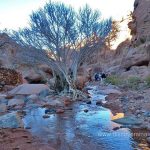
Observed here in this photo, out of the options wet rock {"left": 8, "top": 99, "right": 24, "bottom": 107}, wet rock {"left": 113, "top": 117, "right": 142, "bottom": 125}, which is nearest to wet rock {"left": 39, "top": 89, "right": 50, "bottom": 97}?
wet rock {"left": 8, "top": 99, "right": 24, "bottom": 107}

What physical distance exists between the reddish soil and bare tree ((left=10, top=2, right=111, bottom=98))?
10413mm

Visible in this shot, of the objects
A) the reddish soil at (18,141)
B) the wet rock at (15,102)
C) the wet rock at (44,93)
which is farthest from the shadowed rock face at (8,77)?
the reddish soil at (18,141)

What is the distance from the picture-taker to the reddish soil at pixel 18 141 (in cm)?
763

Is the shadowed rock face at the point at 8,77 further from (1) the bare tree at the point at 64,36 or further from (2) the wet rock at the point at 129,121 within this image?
(2) the wet rock at the point at 129,121

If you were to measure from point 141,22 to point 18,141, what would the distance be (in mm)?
29923

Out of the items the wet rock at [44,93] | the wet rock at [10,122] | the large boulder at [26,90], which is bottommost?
the wet rock at [10,122]

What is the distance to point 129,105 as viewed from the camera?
14156mm

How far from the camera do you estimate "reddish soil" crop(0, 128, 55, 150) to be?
25.0 feet

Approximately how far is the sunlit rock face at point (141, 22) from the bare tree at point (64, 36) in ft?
39.3

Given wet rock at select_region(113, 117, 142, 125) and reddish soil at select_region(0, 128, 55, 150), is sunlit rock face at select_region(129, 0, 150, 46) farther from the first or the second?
reddish soil at select_region(0, 128, 55, 150)

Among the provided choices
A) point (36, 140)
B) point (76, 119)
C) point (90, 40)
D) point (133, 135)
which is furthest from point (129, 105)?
point (90, 40)

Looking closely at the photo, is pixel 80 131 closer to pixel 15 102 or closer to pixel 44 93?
pixel 15 102

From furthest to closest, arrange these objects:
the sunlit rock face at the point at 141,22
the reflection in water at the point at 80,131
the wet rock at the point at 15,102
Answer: the sunlit rock face at the point at 141,22 → the wet rock at the point at 15,102 → the reflection in water at the point at 80,131

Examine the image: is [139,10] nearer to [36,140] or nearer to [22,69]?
[22,69]
